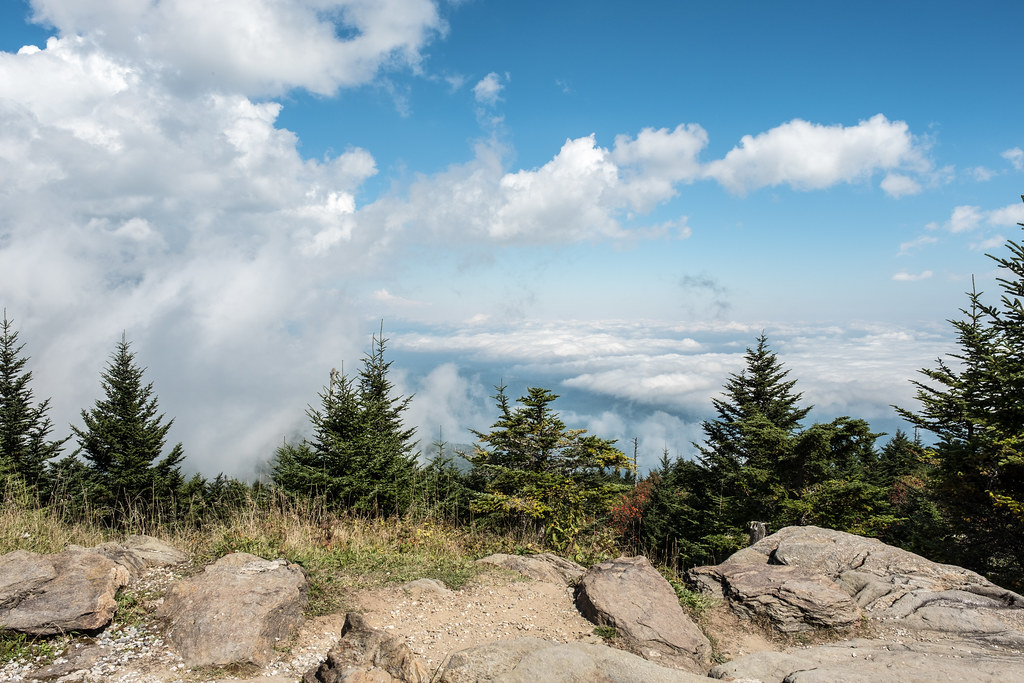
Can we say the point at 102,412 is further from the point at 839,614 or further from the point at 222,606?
the point at 839,614

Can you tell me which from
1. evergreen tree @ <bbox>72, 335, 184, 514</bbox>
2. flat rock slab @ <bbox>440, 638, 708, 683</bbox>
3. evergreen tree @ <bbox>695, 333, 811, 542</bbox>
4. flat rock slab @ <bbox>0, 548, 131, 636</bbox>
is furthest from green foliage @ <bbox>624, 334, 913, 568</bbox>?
evergreen tree @ <bbox>72, 335, 184, 514</bbox>

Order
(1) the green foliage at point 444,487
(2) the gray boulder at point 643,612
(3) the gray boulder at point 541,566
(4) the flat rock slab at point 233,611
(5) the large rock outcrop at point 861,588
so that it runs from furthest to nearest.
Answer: (1) the green foliage at point 444,487 < (3) the gray boulder at point 541,566 < (5) the large rock outcrop at point 861,588 < (2) the gray boulder at point 643,612 < (4) the flat rock slab at point 233,611

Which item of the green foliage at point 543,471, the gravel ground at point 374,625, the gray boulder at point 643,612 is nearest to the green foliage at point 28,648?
the gravel ground at point 374,625

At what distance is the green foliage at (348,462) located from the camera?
13703 millimetres

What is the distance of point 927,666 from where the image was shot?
17.9 feet

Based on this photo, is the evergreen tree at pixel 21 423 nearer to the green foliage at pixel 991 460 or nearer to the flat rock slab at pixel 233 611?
the flat rock slab at pixel 233 611

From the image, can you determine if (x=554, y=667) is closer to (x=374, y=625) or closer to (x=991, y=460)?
(x=374, y=625)

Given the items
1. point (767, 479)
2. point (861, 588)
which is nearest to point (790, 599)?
point (861, 588)

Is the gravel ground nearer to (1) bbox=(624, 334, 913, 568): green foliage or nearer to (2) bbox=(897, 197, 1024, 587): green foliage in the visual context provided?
(1) bbox=(624, 334, 913, 568): green foliage

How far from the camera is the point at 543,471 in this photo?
42.4 ft

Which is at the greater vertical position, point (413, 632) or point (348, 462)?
point (348, 462)

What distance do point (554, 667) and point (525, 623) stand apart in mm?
2214

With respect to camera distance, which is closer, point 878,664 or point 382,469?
point 878,664

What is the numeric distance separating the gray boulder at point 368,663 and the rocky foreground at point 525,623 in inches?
0.8
